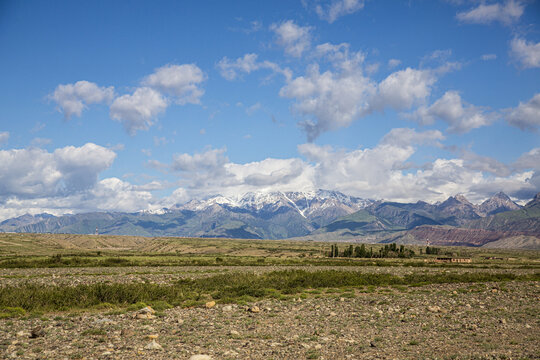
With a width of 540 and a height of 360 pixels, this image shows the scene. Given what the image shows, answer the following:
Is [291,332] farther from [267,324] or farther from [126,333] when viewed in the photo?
[126,333]

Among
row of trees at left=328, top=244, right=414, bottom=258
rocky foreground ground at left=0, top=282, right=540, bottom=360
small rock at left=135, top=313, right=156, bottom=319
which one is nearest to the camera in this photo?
rocky foreground ground at left=0, top=282, right=540, bottom=360

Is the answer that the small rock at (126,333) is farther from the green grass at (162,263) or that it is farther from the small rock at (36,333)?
the green grass at (162,263)

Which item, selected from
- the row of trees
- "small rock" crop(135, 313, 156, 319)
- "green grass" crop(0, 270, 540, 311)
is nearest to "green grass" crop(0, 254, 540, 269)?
the row of trees

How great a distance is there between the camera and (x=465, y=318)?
22391 millimetres

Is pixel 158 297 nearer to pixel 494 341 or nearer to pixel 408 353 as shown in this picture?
pixel 408 353

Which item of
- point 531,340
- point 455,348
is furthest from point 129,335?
point 531,340

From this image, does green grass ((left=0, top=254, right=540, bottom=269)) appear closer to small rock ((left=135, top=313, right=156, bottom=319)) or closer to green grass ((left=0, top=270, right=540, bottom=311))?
green grass ((left=0, top=270, right=540, bottom=311))

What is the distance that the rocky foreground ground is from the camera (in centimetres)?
1510

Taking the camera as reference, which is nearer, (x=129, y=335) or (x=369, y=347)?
(x=369, y=347)

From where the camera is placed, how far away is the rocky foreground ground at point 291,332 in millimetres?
15102

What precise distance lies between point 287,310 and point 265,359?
1159 centimetres

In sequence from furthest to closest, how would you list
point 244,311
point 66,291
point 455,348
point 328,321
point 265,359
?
1. point 66,291
2. point 244,311
3. point 328,321
4. point 455,348
5. point 265,359

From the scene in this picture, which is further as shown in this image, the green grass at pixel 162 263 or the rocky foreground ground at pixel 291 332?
the green grass at pixel 162 263

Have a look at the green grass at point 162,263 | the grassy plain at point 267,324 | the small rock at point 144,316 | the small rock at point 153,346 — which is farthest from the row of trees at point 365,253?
the small rock at point 153,346
